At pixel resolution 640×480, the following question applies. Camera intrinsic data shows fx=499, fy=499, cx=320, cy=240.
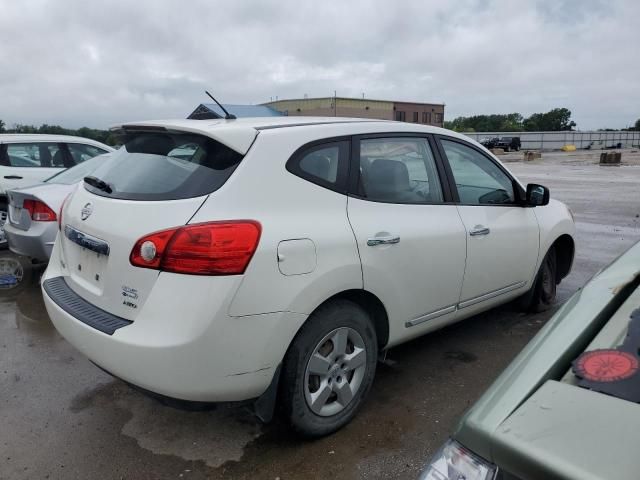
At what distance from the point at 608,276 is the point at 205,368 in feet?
5.64

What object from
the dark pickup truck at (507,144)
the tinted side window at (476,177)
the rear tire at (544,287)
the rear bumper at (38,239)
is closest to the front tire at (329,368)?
the tinted side window at (476,177)

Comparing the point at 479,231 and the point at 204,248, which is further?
the point at 479,231

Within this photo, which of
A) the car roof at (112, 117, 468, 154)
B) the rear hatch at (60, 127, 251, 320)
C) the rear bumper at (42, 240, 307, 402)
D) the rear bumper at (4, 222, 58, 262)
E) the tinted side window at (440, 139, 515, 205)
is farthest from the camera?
the rear bumper at (4, 222, 58, 262)

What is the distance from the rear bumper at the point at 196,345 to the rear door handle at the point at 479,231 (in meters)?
1.57

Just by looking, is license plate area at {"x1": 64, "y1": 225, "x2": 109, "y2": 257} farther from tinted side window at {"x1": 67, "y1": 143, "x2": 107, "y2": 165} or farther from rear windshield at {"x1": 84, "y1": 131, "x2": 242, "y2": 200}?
tinted side window at {"x1": 67, "y1": 143, "x2": 107, "y2": 165}

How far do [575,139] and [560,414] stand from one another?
7217 centimetres

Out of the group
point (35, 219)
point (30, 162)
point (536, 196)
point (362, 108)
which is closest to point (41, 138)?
point (30, 162)

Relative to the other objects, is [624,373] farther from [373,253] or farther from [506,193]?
[506,193]

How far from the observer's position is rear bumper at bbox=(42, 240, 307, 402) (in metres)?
2.16

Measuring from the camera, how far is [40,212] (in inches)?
202

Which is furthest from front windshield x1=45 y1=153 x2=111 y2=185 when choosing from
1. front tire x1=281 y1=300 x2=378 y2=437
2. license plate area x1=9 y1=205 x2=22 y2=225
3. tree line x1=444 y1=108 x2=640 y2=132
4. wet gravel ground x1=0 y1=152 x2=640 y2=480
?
tree line x1=444 y1=108 x2=640 y2=132

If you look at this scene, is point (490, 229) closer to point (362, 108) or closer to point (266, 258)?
point (266, 258)

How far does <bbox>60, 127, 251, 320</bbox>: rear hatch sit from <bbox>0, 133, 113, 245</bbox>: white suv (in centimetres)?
531

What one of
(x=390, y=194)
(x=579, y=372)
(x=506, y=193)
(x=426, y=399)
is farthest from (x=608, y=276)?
(x=506, y=193)
